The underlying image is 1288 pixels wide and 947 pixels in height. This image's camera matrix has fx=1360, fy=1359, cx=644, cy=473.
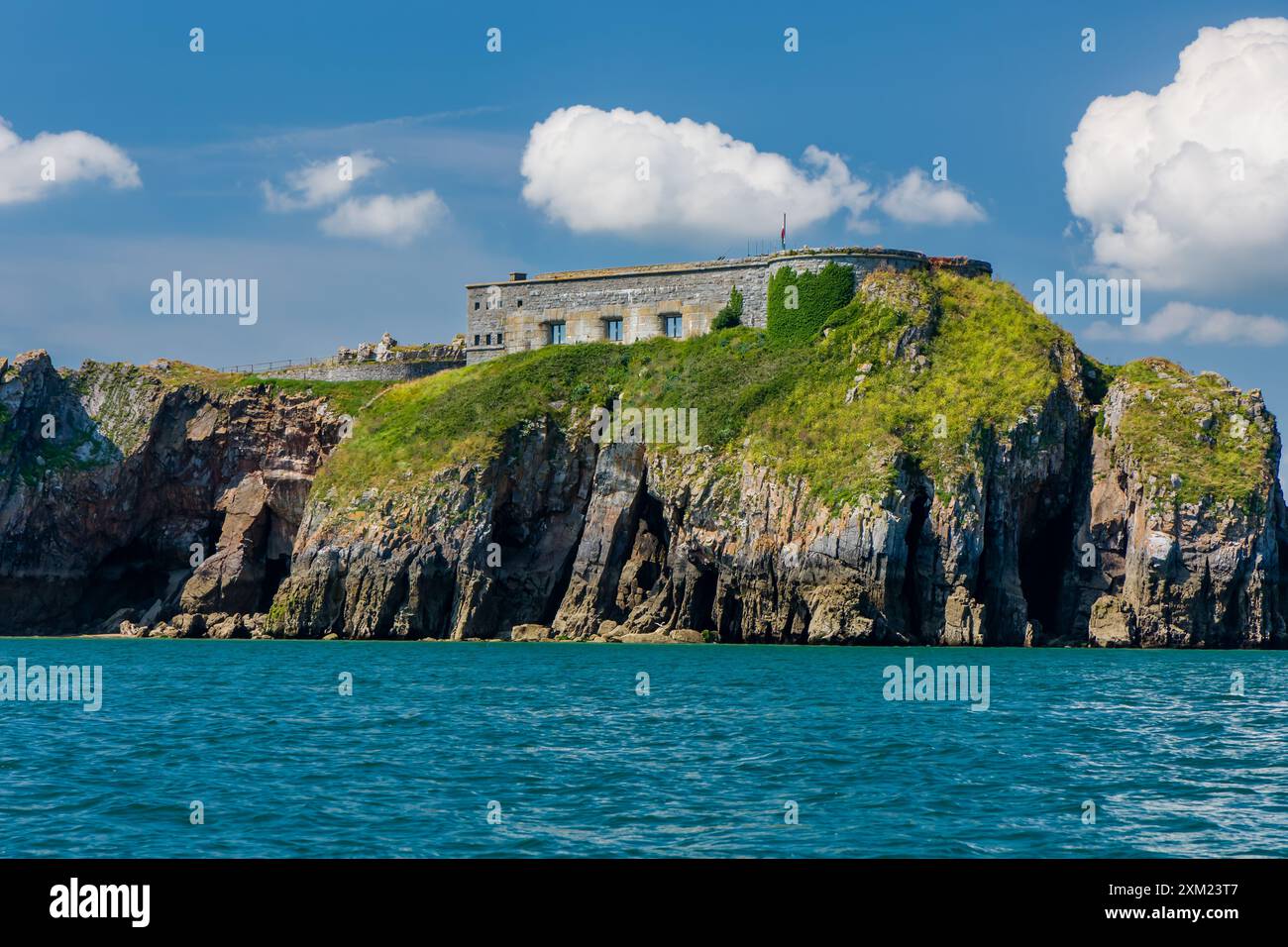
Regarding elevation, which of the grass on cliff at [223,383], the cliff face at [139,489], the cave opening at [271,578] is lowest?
the cave opening at [271,578]

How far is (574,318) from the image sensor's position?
10969cm

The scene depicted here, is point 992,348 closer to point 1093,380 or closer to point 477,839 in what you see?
point 1093,380

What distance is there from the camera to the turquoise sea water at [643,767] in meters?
23.9

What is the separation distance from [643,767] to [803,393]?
199 feet

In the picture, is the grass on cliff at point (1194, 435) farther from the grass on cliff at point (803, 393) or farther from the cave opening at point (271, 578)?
the cave opening at point (271, 578)

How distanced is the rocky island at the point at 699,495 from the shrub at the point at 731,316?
3.02 m

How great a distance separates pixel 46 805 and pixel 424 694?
23.1 m

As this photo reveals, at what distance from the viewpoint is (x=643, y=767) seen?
105 ft

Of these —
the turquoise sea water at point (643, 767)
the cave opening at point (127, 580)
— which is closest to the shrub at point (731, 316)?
the cave opening at point (127, 580)

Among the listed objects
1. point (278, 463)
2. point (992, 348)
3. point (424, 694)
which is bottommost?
point (424, 694)

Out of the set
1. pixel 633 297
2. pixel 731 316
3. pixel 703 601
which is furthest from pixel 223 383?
pixel 703 601

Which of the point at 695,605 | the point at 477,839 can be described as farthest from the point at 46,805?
the point at 695,605

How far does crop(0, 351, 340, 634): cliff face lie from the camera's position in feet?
323

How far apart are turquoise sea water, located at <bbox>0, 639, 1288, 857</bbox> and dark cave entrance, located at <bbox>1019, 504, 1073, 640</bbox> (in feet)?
93.8
